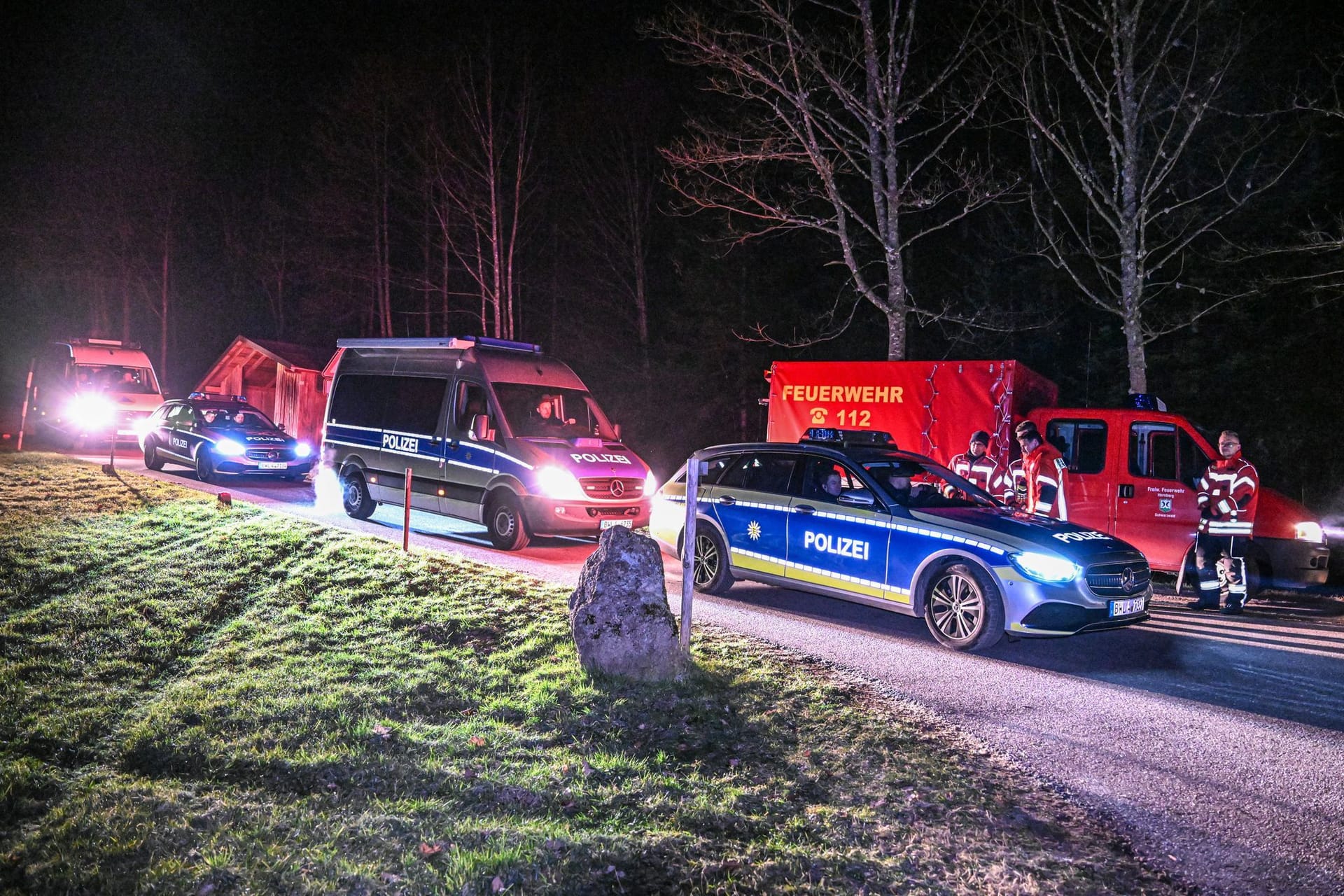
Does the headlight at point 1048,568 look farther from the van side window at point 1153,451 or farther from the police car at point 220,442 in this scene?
the police car at point 220,442

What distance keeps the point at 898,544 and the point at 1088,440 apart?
4161 millimetres

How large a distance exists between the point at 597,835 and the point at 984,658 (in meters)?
4.43

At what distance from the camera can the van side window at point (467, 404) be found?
39.2ft

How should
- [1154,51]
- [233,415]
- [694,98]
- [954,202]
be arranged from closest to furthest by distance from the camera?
[1154,51] < [233,415] < [954,202] < [694,98]

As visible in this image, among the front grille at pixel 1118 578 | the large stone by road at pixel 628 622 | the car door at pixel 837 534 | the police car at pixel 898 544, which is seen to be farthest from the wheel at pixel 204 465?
the front grille at pixel 1118 578

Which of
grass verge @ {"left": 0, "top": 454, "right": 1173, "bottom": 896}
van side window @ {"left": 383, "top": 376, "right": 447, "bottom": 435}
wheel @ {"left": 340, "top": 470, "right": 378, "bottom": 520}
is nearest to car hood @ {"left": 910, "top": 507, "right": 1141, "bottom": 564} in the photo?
grass verge @ {"left": 0, "top": 454, "right": 1173, "bottom": 896}

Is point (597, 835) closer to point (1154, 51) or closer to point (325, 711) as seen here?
point (325, 711)

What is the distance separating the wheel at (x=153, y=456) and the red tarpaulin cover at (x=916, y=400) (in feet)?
44.3

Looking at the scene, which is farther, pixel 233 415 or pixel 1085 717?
pixel 233 415

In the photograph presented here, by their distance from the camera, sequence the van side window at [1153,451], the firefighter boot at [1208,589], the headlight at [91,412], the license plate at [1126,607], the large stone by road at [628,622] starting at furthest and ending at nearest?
1. the headlight at [91,412]
2. the van side window at [1153,451]
3. the firefighter boot at [1208,589]
4. the license plate at [1126,607]
5. the large stone by road at [628,622]

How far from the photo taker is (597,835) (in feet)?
13.3

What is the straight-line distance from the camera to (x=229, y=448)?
1788cm

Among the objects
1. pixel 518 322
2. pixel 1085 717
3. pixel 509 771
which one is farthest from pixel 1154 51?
pixel 518 322

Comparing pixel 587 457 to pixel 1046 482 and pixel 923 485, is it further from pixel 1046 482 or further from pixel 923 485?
pixel 1046 482
